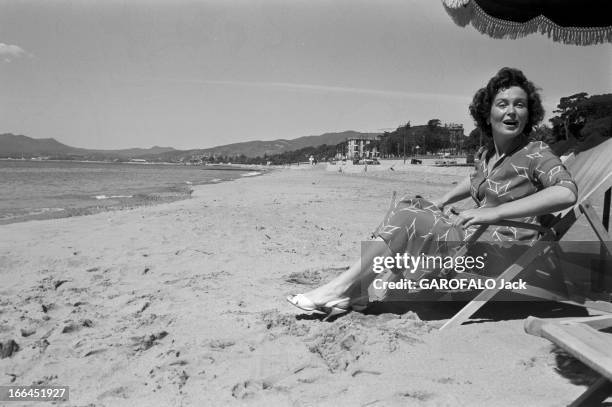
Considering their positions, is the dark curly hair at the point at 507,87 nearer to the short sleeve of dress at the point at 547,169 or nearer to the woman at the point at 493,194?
the woman at the point at 493,194

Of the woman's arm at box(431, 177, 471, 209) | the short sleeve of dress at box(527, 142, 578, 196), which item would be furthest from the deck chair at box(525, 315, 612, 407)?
the woman's arm at box(431, 177, 471, 209)

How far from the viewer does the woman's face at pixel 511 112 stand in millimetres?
2504

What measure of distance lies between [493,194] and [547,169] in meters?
0.32

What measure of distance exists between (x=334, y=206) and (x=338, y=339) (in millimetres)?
7102

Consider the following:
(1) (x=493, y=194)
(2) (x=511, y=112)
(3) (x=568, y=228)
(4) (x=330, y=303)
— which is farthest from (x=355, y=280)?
(2) (x=511, y=112)

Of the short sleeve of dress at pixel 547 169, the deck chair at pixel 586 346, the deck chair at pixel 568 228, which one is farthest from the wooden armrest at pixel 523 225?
the deck chair at pixel 586 346

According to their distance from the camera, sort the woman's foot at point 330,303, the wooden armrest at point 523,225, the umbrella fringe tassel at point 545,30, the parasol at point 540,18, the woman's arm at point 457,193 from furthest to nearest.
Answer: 1. the umbrella fringe tassel at point 545,30
2. the parasol at point 540,18
3. the woman's arm at point 457,193
4. the woman's foot at point 330,303
5. the wooden armrest at point 523,225

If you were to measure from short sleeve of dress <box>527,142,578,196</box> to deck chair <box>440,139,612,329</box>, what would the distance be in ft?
0.59

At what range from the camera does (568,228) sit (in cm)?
234

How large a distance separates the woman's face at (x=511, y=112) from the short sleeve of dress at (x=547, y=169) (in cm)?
14

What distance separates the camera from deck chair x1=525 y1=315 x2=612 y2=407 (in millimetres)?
1254

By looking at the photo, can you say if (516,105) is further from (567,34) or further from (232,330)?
(232,330)

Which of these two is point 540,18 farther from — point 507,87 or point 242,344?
point 242,344

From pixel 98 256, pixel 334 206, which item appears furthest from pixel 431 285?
pixel 334 206
